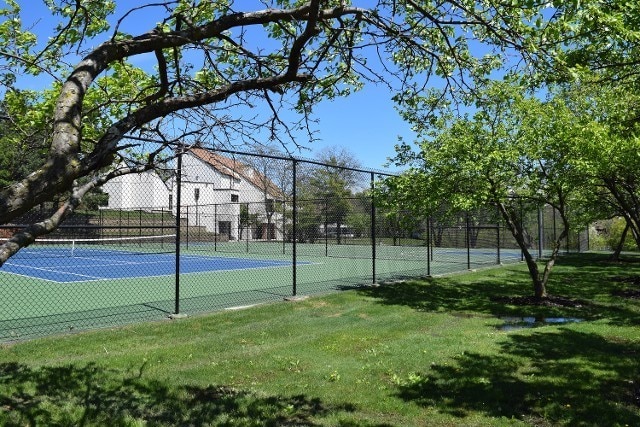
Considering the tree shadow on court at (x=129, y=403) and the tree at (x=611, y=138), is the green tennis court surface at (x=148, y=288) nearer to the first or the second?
the tree shadow on court at (x=129, y=403)

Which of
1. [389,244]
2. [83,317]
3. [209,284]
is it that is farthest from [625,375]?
[389,244]

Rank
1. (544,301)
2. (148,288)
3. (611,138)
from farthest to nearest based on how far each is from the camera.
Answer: (148,288)
(544,301)
(611,138)

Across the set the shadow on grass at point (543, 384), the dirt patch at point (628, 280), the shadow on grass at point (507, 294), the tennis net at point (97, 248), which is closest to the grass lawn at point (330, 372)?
the shadow on grass at point (543, 384)

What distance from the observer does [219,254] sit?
3159 centimetres

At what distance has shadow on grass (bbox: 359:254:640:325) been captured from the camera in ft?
37.5

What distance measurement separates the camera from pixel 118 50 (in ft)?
10.7

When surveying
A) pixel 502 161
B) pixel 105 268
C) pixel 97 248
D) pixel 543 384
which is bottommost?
pixel 543 384

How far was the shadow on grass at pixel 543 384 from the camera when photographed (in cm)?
A: 520

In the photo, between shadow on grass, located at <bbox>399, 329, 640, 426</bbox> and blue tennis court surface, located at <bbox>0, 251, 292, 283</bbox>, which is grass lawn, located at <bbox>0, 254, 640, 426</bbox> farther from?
blue tennis court surface, located at <bbox>0, 251, 292, 283</bbox>

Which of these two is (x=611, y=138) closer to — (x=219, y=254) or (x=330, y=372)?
(x=330, y=372)

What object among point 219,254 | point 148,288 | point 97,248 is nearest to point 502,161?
point 148,288

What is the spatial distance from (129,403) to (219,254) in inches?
1051

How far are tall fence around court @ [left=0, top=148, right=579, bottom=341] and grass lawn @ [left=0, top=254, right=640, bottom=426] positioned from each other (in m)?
1.75

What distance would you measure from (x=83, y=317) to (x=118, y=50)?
27.0 ft
